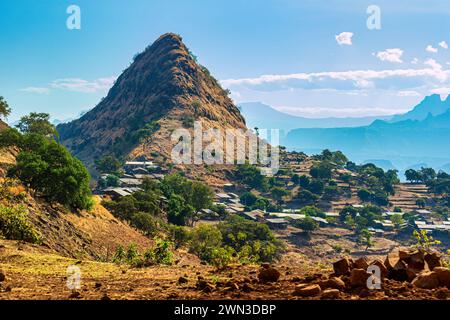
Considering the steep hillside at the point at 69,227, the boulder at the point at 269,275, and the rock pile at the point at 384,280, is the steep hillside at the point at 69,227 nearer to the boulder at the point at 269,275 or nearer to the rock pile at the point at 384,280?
the boulder at the point at 269,275

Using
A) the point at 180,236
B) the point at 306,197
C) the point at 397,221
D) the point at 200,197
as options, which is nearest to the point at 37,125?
the point at 200,197

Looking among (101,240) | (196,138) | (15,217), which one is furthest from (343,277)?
(196,138)

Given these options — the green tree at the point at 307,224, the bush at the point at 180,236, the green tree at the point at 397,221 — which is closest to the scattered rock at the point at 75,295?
the bush at the point at 180,236

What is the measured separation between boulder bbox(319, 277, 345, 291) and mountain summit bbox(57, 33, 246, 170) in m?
115

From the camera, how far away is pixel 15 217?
882 inches

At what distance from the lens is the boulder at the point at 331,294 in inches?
387

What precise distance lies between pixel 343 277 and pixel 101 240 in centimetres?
2659

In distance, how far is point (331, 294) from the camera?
9883 mm

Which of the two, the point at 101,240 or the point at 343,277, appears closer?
the point at 343,277

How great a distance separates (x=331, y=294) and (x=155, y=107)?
15367cm

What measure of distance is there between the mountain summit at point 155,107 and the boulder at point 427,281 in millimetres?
115516

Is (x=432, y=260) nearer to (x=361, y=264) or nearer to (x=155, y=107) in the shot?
→ (x=361, y=264)
